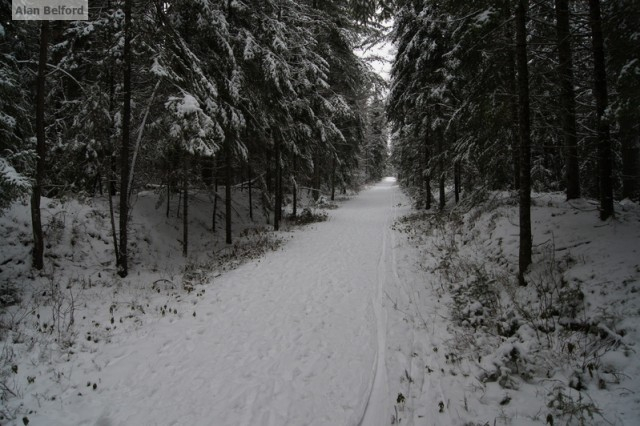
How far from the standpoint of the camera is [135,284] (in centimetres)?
1021

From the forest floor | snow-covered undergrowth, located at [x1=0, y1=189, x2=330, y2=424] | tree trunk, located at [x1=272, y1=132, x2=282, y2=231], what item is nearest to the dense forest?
tree trunk, located at [x1=272, y1=132, x2=282, y2=231]

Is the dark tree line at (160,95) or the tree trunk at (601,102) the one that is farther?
the dark tree line at (160,95)

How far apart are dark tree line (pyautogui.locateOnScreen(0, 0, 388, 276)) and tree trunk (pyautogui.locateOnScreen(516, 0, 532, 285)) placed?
3.23 meters

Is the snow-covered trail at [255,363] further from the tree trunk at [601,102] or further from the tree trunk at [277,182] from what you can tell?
the tree trunk at [277,182]

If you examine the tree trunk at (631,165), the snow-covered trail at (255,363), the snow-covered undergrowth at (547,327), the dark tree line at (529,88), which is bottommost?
the snow-covered trail at (255,363)

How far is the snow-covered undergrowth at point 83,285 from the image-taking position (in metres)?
5.34

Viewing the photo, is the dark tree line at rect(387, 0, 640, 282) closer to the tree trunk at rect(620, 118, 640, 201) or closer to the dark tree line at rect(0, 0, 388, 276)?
the tree trunk at rect(620, 118, 640, 201)

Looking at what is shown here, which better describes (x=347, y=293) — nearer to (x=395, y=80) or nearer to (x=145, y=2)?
(x=145, y=2)

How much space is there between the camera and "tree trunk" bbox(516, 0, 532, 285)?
275 inches

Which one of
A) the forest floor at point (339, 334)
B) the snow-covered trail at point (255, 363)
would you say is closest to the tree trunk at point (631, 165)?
the forest floor at point (339, 334)

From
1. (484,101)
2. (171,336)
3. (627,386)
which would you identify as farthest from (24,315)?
(484,101)

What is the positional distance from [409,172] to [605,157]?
70.5 ft

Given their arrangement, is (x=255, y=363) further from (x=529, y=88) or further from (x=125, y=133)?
(x=529, y=88)

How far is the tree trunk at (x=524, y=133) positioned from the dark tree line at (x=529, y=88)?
0.8 inches
